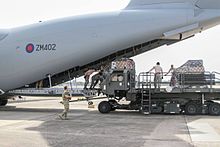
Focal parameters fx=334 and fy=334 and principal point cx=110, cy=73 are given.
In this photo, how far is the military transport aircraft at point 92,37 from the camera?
18281mm

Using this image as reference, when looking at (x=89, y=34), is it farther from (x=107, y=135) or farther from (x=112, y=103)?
(x=107, y=135)

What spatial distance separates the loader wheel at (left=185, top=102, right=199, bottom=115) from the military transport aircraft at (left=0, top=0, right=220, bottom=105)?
12.7 ft

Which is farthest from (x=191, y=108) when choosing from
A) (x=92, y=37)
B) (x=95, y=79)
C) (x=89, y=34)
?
(x=89, y=34)

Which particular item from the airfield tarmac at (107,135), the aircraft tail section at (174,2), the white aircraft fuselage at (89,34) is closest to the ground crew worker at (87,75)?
the white aircraft fuselage at (89,34)

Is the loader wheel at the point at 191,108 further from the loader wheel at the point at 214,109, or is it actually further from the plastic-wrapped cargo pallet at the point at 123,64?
the plastic-wrapped cargo pallet at the point at 123,64

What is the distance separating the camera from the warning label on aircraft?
63.8 ft

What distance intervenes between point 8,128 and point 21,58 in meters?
7.88

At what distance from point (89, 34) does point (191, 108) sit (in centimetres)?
701

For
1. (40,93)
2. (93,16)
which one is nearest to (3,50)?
(40,93)

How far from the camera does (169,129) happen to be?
41.5 feet

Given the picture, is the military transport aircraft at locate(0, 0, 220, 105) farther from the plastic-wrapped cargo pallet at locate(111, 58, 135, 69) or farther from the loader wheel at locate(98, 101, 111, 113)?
the loader wheel at locate(98, 101, 111, 113)

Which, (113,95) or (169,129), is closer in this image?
(169,129)

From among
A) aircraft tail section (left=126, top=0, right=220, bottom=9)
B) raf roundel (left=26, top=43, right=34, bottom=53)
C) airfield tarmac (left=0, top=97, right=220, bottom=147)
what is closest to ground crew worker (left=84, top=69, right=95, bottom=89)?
raf roundel (left=26, top=43, right=34, bottom=53)

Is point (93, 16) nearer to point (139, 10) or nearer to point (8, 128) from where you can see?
point (139, 10)
